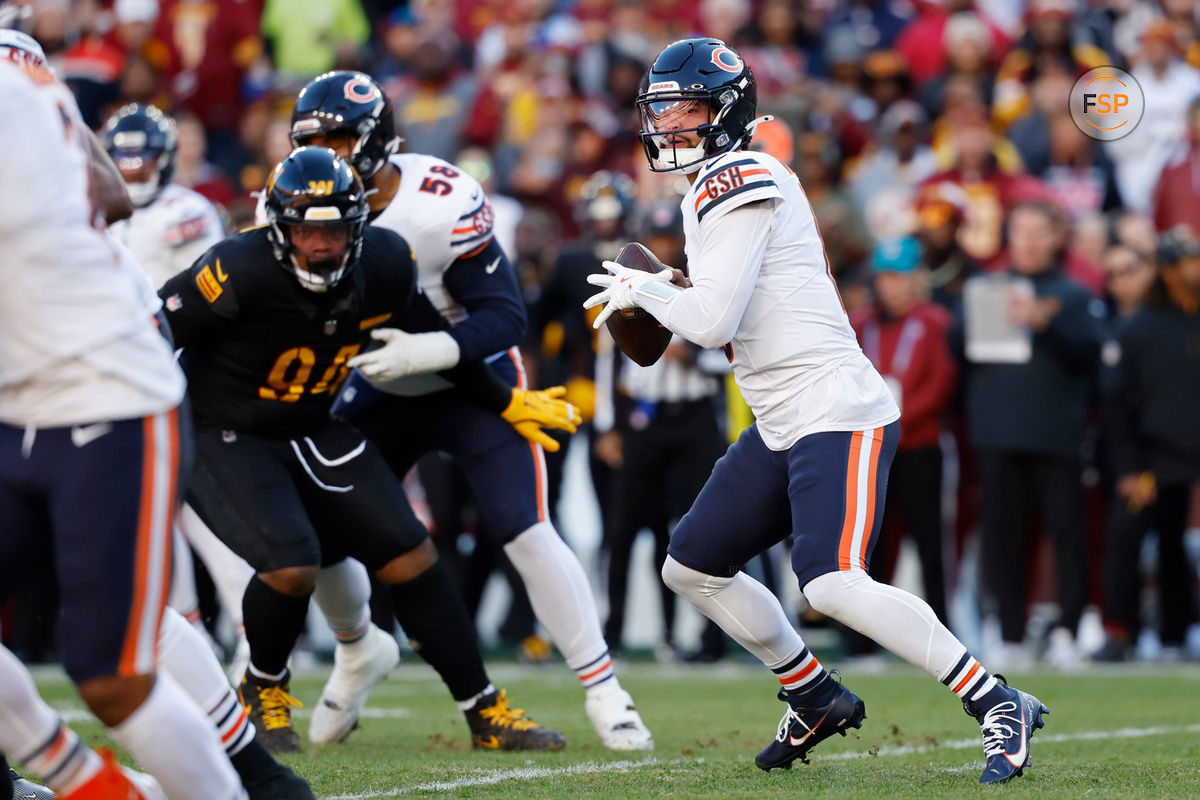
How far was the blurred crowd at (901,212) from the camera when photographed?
8930mm

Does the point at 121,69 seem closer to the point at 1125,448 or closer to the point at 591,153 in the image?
the point at 591,153

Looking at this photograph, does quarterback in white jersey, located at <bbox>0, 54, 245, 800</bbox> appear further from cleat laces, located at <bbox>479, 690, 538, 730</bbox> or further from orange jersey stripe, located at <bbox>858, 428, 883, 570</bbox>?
cleat laces, located at <bbox>479, 690, 538, 730</bbox>

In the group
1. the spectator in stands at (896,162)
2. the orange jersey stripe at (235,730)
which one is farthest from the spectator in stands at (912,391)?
the orange jersey stripe at (235,730)

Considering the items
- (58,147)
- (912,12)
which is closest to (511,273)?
(58,147)

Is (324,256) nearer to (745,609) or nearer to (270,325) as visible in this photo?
(270,325)

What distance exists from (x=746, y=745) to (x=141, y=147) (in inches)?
135

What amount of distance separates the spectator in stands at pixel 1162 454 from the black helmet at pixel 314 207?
543 centimetres

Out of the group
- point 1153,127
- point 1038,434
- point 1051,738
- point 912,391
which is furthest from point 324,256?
point 1153,127

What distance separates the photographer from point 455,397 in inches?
230

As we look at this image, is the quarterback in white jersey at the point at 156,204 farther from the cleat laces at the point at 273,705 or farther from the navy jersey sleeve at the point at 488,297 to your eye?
the cleat laces at the point at 273,705

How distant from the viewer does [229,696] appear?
3.98 m

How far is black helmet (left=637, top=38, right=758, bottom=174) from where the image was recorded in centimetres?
483

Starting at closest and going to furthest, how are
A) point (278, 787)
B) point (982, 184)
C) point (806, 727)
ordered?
point (278, 787) → point (806, 727) → point (982, 184)

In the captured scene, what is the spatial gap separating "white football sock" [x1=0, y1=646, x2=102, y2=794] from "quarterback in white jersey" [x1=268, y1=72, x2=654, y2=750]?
7.17 ft
